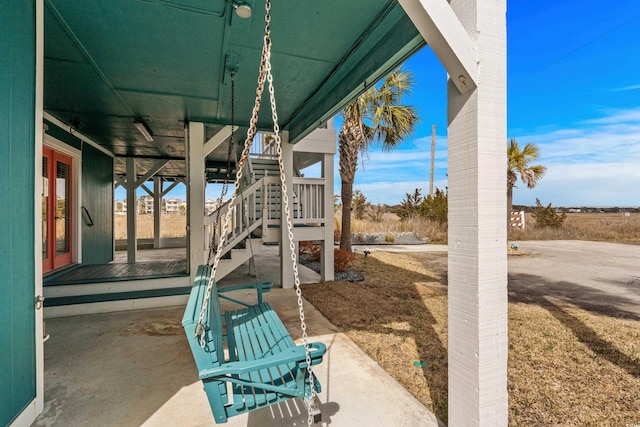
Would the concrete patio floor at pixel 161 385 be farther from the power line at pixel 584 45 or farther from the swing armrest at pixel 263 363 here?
the power line at pixel 584 45

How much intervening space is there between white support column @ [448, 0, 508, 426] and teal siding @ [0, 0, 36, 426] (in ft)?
8.36

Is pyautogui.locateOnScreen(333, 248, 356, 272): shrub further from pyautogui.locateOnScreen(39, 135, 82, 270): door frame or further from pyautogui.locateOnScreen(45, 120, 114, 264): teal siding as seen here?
pyautogui.locateOnScreen(39, 135, 82, 270): door frame

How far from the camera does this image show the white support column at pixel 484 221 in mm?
1405

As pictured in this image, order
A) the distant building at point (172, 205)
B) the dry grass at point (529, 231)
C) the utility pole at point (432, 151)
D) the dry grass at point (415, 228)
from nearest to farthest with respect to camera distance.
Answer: the dry grass at point (415, 228) < the dry grass at point (529, 231) < the utility pole at point (432, 151) < the distant building at point (172, 205)

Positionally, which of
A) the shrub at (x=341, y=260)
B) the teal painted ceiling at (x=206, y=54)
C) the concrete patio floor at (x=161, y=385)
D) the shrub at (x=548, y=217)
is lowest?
the concrete patio floor at (x=161, y=385)

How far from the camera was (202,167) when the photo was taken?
504 centimetres

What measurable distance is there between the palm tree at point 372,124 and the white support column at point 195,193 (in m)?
4.08

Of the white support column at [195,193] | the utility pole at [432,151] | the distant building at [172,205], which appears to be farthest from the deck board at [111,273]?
the distant building at [172,205]

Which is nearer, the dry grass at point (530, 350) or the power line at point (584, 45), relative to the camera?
the dry grass at point (530, 350)

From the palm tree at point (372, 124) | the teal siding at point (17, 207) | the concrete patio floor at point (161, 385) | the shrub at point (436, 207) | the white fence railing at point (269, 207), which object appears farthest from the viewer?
the shrub at point (436, 207)

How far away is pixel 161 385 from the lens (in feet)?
7.95

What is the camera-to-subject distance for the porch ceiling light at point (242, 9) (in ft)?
7.27

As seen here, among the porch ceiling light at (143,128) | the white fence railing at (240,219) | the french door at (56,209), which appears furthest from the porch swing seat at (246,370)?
the french door at (56,209)

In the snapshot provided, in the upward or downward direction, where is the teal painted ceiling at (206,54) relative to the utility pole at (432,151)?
downward
